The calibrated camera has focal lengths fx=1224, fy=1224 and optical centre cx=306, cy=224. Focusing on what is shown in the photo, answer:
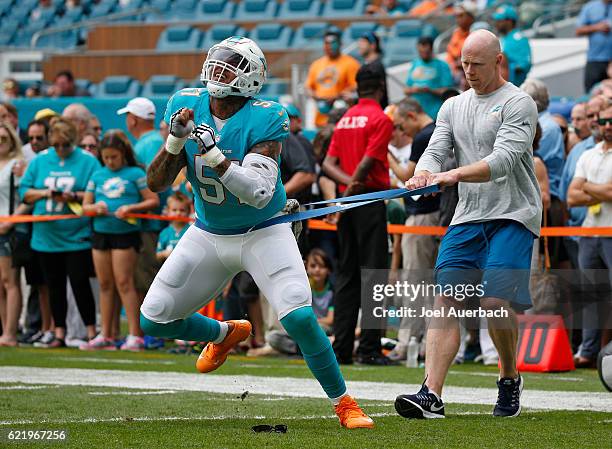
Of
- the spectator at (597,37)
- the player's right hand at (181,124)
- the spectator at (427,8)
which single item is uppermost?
the spectator at (427,8)

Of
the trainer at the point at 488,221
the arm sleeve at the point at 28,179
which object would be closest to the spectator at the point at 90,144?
the arm sleeve at the point at 28,179

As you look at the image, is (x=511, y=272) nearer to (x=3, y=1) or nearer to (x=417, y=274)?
(x=417, y=274)

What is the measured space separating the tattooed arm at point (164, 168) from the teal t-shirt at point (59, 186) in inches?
230

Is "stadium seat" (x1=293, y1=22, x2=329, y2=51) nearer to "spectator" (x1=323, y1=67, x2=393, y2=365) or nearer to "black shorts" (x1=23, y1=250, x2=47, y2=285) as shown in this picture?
"black shorts" (x1=23, y1=250, x2=47, y2=285)

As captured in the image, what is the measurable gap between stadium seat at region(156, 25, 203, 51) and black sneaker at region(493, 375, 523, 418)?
1492cm

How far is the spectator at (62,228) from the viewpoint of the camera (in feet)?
38.2

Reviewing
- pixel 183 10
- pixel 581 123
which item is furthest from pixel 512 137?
pixel 183 10

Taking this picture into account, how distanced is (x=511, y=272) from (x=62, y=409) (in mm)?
2536

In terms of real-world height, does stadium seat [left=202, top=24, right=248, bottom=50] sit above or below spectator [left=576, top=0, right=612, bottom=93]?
above

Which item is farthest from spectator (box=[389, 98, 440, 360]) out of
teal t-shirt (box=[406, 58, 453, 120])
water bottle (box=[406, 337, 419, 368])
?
teal t-shirt (box=[406, 58, 453, 120])

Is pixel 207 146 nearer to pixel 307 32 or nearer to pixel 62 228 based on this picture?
pixel 62 228

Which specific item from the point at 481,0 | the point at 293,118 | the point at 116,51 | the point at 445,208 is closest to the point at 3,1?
the point at 116,51

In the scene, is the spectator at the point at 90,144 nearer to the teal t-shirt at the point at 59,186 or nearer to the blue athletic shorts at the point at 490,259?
the teal t-shirt at the point at 59,186

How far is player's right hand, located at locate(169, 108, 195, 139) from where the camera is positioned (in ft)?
18.6
